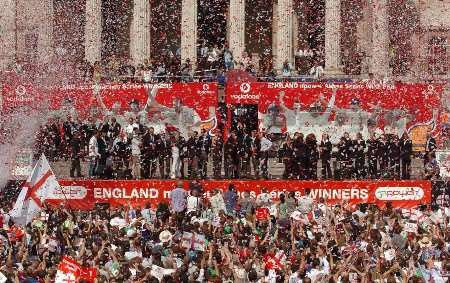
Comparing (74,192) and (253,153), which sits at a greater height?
(253,153)

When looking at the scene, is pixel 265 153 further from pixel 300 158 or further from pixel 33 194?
pixel 33 194

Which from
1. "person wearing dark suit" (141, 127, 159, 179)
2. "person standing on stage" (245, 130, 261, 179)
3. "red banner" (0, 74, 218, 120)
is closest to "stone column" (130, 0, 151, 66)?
"red banner" (0, 74, 218, 120)

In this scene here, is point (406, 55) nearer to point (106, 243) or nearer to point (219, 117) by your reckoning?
point (219, 117)

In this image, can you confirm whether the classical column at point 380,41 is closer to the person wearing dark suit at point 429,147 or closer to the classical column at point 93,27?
the classical column at point 93,27

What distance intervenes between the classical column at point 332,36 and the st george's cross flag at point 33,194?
24860 millimetres

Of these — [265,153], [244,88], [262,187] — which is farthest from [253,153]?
[244,88]

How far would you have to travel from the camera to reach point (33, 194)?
26.8 metres

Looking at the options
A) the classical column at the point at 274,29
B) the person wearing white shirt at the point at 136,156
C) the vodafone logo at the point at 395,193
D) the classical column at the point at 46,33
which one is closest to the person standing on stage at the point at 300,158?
Result: the vodafone logo at the point at 395,193

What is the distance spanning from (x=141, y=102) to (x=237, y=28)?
11.5m

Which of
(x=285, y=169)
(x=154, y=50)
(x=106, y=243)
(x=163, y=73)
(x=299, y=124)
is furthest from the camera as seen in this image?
(x=154, y=50)

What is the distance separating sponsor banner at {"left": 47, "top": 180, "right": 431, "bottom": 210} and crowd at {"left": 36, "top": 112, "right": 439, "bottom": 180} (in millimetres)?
1944

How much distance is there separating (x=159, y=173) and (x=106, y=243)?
37.6 ft

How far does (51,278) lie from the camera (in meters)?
20.9

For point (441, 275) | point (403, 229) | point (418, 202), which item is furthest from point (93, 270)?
point (418, 202)
